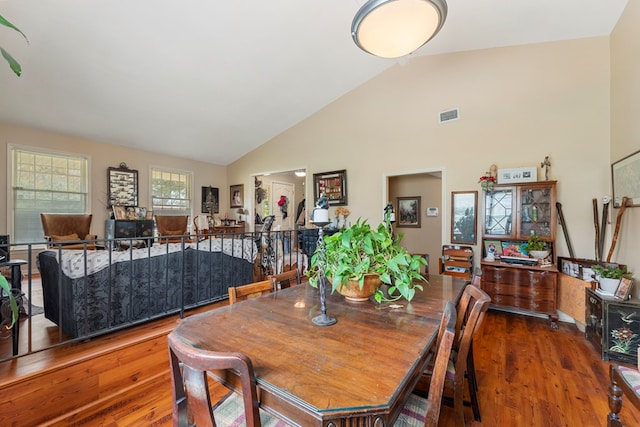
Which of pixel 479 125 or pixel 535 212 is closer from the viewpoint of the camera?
pixel 535 212

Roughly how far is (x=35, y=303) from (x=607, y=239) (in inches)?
264

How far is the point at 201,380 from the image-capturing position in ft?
2.54

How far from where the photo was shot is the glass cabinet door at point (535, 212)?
3.33m

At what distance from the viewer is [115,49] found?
3.28m

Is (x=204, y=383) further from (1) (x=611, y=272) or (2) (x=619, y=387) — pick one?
(1) (x=611, y=272)

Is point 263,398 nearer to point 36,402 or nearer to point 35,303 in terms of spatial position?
point 36,402

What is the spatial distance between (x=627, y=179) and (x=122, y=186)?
7.65 m

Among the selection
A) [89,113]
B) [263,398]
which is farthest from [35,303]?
[263,398]

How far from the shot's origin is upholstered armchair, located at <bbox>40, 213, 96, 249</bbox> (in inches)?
158

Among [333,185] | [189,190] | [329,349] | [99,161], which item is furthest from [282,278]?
[189,190]

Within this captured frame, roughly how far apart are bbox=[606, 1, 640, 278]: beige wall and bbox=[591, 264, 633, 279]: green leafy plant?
0.09 m

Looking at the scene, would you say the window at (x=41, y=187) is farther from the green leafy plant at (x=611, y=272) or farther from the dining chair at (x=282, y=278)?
the green leafy plant at (x=611, y=272)

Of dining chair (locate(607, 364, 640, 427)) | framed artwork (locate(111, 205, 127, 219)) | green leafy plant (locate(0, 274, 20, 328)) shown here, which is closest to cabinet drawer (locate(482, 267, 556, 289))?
dining chair (locate(607, 364, 640, 427))

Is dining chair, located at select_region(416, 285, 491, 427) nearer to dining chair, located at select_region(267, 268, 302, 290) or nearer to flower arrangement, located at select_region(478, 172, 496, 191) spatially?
dining chair, located at select_region(267, 268, 302, 290)
